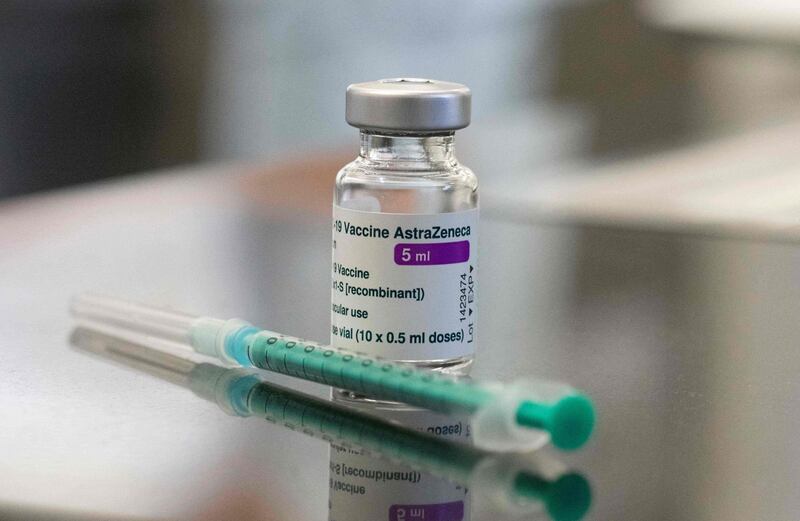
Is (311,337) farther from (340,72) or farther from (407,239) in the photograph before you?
(340,72)

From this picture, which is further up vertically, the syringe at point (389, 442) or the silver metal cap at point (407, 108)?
the silver metal cap at point (407, 108)

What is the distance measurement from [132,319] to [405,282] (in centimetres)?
25

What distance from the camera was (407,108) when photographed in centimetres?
67

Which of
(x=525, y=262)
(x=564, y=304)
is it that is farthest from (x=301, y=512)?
(x=525, y=262)

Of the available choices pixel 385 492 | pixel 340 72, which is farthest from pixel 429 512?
pixel 340 72

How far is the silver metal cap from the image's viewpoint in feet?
2.20

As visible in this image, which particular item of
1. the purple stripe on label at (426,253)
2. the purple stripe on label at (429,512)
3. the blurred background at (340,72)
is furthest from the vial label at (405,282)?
the blurred background at (340,72)

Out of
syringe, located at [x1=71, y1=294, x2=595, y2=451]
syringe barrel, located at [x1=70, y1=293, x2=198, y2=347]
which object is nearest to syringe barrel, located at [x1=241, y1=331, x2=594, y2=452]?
syringe, located at [x1=71, y1=294, x2=595, y2=451]

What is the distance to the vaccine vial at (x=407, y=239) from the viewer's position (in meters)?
0.68

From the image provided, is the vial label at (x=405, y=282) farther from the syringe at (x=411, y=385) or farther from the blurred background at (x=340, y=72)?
the blurred background at (x=340, y=72)

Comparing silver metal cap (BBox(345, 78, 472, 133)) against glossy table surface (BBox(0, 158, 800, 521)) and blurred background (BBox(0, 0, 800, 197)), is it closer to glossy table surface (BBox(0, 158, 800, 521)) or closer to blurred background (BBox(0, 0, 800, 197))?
glossy table surface (BBox(0, 158, 800, 521))

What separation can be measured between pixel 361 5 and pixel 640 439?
192 centimetres

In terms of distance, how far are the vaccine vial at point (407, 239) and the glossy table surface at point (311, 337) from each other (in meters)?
0.07

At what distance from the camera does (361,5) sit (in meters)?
2.46
